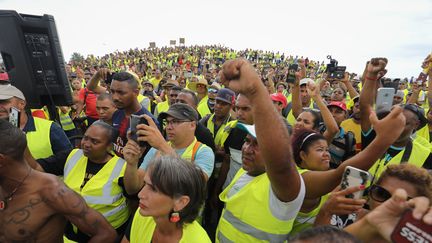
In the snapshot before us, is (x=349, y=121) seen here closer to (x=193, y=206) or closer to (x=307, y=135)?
(x=307, y=135)

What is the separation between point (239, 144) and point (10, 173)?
7.72 ft

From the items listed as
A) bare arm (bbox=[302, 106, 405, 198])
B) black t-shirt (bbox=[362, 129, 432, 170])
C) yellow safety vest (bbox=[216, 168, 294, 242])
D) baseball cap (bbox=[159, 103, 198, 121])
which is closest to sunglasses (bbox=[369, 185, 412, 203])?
bare arm (bbox=[302, 106, 405, 198])

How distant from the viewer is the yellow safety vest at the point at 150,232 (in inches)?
68.7

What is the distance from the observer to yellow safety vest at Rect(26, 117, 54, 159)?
3033 mm

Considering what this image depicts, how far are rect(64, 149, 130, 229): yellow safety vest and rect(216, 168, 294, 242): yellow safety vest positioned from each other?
1.09 meters

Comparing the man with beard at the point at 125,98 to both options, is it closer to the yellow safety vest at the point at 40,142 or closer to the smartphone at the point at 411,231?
the yellow safety vest at the point at 40,142

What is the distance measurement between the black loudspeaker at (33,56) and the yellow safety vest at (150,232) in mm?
1817

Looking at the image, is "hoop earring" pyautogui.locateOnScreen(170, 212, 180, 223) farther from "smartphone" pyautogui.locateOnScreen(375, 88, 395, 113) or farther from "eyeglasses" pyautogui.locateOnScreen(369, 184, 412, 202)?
"smartphone" pyautogui.locateOnScreen(375, 88, 395, 113)

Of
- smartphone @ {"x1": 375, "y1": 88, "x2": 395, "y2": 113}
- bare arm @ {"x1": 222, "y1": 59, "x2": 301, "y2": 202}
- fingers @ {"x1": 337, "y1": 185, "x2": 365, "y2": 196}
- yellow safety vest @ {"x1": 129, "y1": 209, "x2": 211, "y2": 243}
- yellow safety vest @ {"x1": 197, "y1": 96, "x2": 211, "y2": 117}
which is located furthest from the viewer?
yellow safety vest @ {"x1": 197, "y1": 96, "x2": 211, "y2": 117}

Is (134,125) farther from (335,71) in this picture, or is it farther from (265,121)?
(335,71)

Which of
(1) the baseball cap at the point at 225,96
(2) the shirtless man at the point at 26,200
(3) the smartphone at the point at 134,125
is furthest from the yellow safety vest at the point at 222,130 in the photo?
(2) the shirtless man at the point at 26,200

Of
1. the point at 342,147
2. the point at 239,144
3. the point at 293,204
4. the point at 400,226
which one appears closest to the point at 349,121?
the point at 342,147

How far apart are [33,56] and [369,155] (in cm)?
310

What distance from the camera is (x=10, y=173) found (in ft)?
6.35
